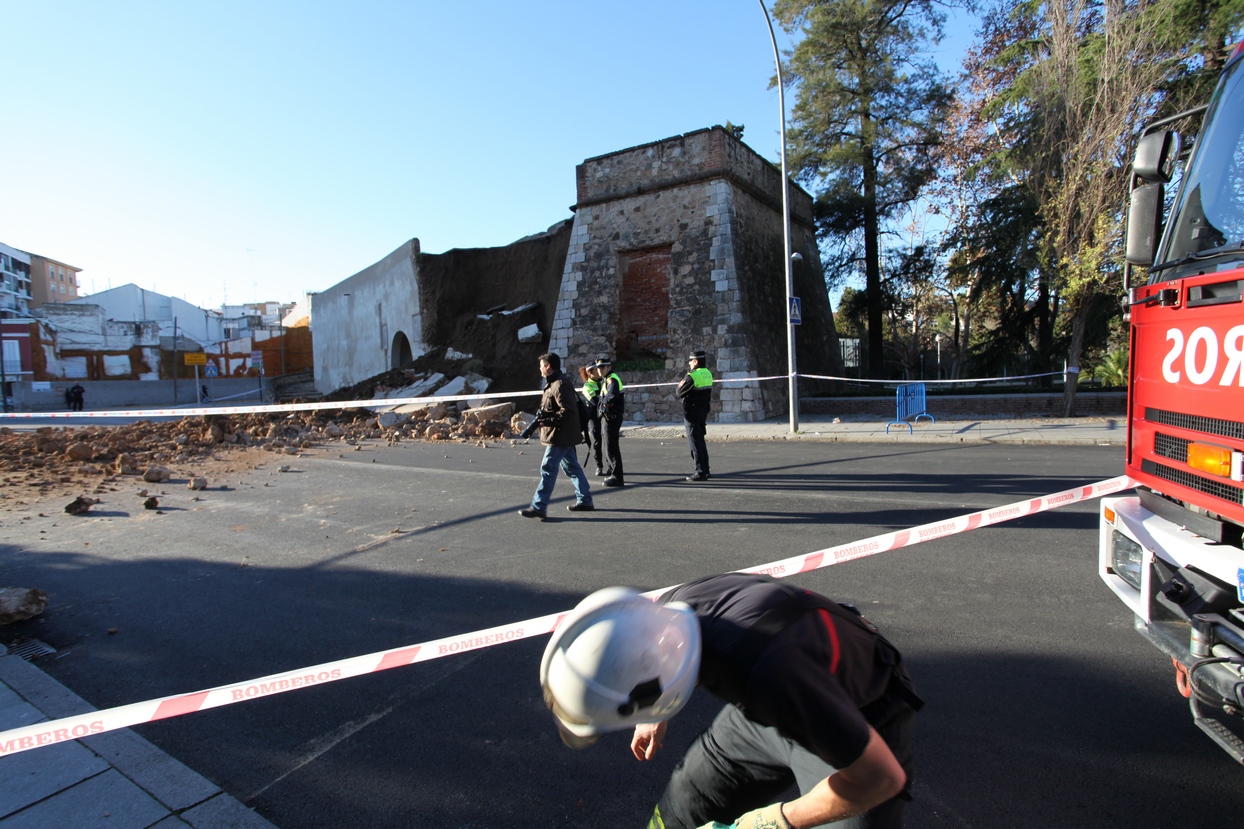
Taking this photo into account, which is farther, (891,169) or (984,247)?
(891,169)

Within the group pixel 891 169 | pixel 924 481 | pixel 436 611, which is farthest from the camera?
pixel 891 169

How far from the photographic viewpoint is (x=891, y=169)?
73.2ft

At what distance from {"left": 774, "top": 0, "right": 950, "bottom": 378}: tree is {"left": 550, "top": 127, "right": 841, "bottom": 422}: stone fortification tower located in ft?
7.62

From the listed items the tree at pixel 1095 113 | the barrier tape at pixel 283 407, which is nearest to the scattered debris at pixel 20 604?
the barrier tape at pixel 283 407

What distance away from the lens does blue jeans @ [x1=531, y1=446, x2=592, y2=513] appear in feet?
21.9

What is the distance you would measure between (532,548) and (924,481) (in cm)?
494

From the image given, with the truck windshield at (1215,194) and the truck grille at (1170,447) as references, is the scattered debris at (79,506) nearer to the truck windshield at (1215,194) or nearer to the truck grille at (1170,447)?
the truck grille at (1170,447)

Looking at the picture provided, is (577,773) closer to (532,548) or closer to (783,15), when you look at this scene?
(532,548)

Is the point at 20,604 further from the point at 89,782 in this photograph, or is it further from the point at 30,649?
the point at 89,782

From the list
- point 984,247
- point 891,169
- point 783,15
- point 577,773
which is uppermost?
point 783,15

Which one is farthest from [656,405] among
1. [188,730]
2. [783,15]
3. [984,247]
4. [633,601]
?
[633,601]

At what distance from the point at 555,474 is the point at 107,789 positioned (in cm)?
454

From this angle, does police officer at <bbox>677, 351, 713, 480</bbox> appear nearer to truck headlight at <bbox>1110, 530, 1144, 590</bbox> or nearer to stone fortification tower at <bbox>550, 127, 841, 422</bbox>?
truck headlight at <bbox>1110, 530, 1144, 590</bbox>

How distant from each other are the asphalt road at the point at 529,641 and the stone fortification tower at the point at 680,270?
34.0 ft
